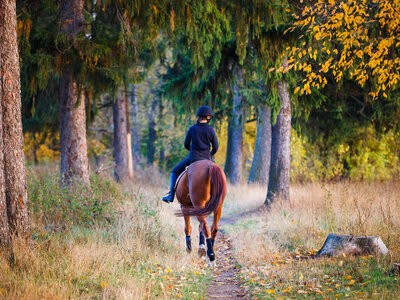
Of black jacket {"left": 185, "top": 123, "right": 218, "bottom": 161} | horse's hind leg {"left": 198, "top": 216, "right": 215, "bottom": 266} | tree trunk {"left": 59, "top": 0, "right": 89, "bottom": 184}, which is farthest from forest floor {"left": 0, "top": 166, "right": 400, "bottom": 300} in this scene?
black jacket {"left": 185, "top": 123, "right": 218, "bottom": 161}

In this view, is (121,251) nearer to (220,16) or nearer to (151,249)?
(151,249)

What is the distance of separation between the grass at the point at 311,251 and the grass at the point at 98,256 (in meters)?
1.12

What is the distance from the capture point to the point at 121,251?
7.20 meters

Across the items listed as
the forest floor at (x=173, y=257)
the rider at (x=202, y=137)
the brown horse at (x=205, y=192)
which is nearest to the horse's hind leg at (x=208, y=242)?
the brown horse at (x=205, y=192)

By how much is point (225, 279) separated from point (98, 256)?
223cm

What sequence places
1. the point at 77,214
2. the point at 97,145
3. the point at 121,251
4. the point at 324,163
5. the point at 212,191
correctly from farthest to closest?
the point at 97,145 < the point at 324,163 < the point at 77,214 < the point at 212,191 < the point at 121,251

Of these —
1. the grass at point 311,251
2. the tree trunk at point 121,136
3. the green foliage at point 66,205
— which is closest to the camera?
the grass at point 311,251

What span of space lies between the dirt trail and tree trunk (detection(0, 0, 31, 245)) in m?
3.03

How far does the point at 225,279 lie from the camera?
281 inches

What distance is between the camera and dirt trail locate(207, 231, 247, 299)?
612 cm

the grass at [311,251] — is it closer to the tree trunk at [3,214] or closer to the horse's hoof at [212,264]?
the horse's hoof at [212,264]

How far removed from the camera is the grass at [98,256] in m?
5.20

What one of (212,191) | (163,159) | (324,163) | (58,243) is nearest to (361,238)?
(212,191)

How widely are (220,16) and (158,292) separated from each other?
6.83 m
